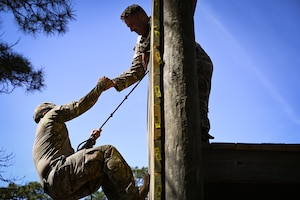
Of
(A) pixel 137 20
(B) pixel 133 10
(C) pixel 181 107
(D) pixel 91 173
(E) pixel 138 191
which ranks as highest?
(B) pixel 133 10

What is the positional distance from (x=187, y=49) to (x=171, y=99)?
480mm

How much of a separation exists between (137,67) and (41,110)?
1.17 metres

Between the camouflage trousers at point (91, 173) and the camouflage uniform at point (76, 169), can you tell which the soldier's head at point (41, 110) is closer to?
the camouflage uniform at point (76, 169)

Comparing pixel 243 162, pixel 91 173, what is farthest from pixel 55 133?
pixel 243 162

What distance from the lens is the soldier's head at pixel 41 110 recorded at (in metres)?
3.96

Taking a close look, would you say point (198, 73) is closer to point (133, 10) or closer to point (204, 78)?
point (204, 78)

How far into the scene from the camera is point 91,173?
3.21m

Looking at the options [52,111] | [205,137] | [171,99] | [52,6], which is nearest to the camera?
[171,99]

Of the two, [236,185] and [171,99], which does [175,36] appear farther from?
[236,185]

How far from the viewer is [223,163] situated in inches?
113

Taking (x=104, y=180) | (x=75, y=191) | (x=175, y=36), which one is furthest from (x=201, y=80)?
(x=75, y=191)

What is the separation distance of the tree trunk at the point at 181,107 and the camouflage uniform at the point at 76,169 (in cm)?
73

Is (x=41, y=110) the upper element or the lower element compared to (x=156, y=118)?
upper

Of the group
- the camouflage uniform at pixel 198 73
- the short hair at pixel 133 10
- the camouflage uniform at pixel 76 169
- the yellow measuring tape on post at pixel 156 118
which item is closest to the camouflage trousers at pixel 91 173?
the camouflage uniform at pixel 76 169
